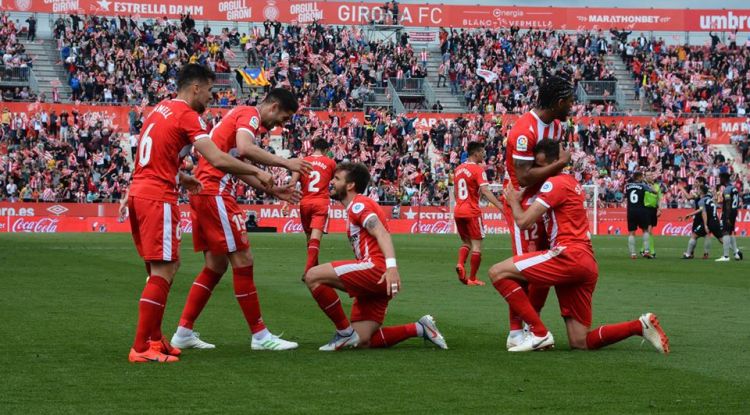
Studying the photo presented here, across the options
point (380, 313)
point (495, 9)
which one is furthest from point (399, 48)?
point (380, 313)

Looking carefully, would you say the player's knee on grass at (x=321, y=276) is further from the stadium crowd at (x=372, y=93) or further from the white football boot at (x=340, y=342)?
the stadium crowd at (x=372, y=93)

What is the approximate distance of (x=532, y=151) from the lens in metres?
10.1

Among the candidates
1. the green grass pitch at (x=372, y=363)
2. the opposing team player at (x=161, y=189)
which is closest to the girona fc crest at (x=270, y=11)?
the green grass pitch at (x=372, y=363)

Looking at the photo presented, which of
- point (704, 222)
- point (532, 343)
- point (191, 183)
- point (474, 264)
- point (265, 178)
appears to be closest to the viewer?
point (265, 178)

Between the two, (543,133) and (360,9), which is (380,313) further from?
(360,9)

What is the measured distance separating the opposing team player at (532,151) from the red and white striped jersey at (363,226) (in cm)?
132

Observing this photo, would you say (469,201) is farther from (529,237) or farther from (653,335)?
(653,335)

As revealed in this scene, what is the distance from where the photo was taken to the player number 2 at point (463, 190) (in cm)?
1983

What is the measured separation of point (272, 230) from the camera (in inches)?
1738

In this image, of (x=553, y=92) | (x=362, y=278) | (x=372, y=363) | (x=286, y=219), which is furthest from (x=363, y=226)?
(x=286, y=219)

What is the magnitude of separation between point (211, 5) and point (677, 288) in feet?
152

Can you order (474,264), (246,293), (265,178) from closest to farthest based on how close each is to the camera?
(265,178) < (246,293) < (474,264)

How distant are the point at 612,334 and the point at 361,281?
7.21 ft

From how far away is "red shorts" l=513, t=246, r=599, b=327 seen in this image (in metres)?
9.63
